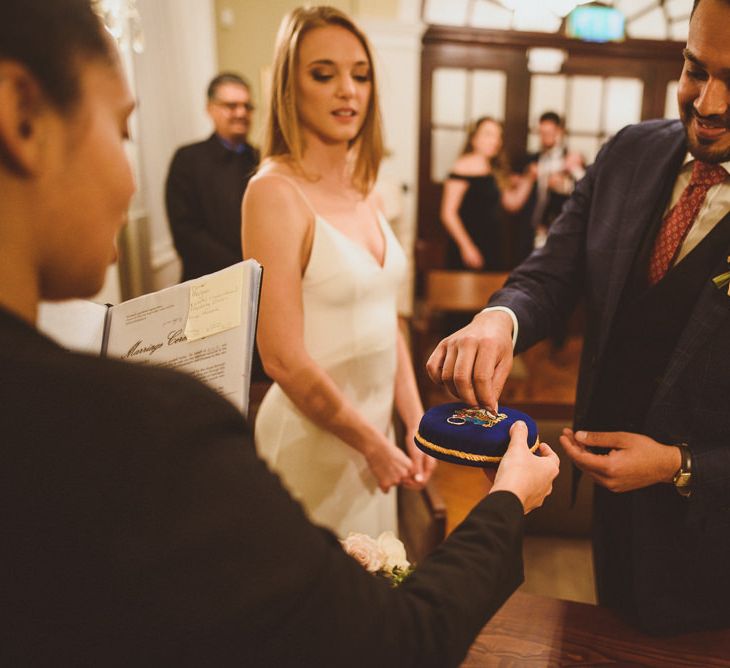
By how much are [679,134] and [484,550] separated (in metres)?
1.07

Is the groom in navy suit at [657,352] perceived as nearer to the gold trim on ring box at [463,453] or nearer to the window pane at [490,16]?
the gold trim on ring box at [463,453]

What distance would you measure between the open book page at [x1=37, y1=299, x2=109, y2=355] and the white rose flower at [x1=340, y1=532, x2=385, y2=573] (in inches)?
21.3

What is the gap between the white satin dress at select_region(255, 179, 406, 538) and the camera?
1565 millimetres

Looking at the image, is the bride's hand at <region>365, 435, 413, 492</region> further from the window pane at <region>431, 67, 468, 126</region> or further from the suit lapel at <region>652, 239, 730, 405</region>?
the window pane at <region>431, 67, 468, 126</region>

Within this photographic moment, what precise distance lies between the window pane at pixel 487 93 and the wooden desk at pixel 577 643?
6207 millimetres

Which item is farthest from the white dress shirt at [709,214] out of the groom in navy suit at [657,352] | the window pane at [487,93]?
the window pane at [487,93]

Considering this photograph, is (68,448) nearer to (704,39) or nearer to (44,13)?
(44,13)

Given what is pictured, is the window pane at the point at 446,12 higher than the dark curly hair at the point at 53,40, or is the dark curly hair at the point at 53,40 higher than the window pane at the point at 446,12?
the window pane at the point at 446,12

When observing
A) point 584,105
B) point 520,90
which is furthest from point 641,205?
point 584,105

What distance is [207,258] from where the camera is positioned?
11.3 ft

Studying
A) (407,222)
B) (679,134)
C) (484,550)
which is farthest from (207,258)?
(407,222)

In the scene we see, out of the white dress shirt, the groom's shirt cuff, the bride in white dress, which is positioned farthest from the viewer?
the bride in white dress

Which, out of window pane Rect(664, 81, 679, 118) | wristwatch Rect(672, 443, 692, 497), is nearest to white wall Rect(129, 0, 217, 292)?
wristwatch Rect(672, 443, 692, 497)

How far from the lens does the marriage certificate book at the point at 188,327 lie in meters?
0.73
